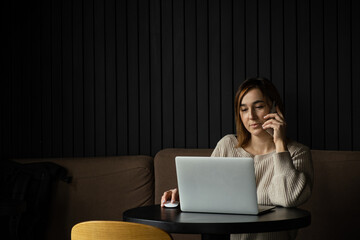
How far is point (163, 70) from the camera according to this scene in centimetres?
318

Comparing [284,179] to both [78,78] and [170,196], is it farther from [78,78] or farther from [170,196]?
[78,78]

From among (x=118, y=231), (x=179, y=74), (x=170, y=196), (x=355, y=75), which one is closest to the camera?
(x=118, y=231)

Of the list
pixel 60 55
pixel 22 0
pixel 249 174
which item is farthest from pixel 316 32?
pixel 22 0

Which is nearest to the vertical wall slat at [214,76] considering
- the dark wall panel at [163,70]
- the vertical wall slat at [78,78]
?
the dark wall panel at [163,70]

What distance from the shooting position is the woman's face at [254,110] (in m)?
2.37

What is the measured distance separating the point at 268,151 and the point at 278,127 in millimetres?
217

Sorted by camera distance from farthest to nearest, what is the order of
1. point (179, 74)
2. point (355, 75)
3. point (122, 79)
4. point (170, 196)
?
point (122, 79), point (179, 74), point (355, 75), point (170, 196)

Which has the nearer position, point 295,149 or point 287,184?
point 287,184

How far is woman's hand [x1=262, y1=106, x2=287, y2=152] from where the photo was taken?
213 cm

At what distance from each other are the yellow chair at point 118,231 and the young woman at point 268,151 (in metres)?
0.60

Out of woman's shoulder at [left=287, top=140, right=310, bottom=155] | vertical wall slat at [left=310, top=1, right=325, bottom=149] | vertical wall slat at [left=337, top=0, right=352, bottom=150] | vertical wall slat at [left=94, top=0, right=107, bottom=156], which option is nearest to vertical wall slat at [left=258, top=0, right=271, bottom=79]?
vertical wall slat at [left=310, top=1, right=325, bottom=149]

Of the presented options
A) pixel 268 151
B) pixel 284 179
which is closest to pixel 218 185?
pixel 284 179

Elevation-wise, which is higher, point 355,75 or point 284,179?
point 355,75

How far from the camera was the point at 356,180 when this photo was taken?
2.59 meters
